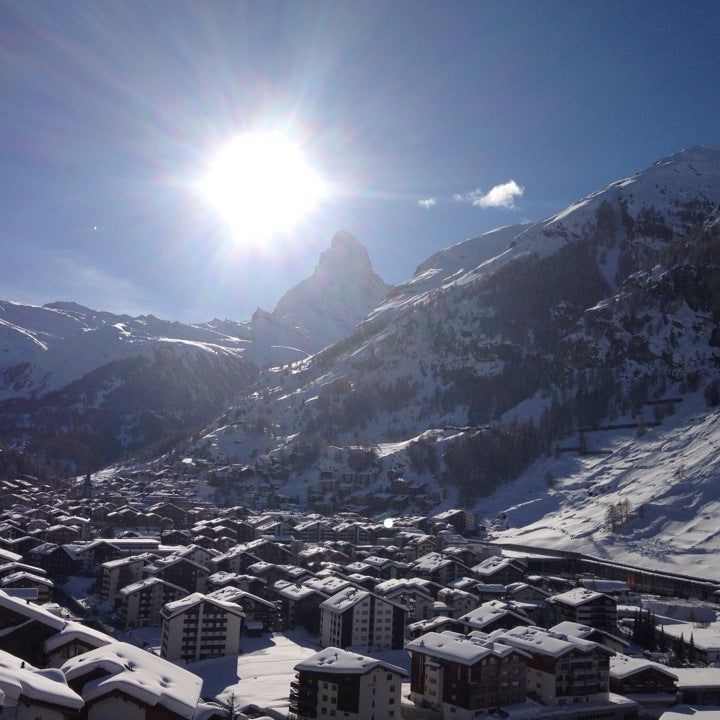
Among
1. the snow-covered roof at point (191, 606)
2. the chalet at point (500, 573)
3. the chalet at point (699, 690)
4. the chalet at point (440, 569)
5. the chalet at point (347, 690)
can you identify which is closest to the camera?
the chalet at point (347, 690)

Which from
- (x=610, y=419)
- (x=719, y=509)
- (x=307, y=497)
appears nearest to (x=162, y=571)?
(x=719, y=509)

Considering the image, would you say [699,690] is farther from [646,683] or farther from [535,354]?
[535,354]

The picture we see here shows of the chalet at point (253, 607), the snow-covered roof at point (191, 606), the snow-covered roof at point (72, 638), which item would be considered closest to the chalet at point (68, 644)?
the snow-covered roof at point (72, 638)

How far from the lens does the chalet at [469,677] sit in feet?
115

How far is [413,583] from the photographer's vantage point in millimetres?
57469

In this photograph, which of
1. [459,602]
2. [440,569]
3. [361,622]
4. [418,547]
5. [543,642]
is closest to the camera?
[543,642]

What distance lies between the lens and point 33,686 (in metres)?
18.1

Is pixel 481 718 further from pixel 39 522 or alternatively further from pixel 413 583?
pixel 39 522

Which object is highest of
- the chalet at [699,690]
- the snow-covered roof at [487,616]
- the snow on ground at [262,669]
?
the snow-covered roof at [487,616]

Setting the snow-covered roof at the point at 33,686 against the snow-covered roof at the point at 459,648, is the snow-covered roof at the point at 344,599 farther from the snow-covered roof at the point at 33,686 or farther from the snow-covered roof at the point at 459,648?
the snow-covered roof at the point at 33,686

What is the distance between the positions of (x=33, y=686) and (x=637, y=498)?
73.7 m

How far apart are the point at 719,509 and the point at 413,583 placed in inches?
1371

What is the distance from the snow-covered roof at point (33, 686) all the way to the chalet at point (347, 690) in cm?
1633

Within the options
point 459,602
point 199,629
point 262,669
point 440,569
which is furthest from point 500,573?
point 199,629
